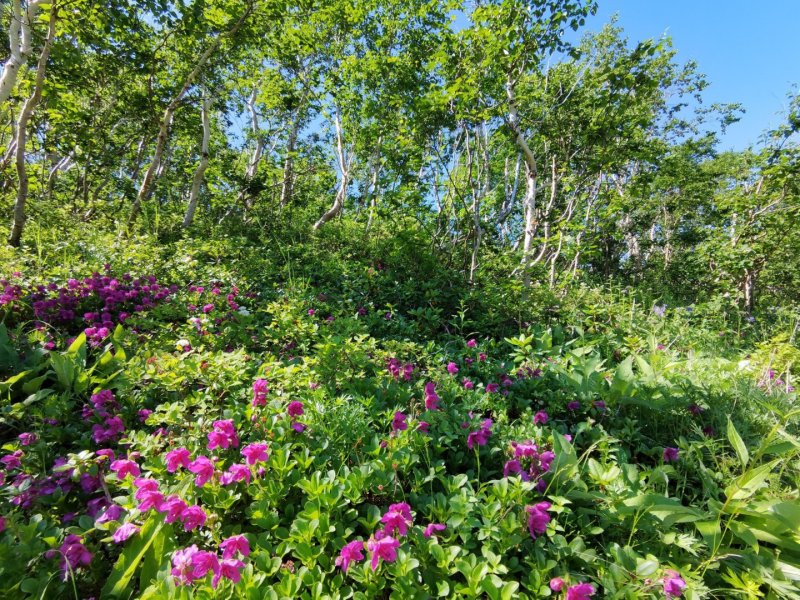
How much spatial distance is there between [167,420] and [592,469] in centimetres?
193

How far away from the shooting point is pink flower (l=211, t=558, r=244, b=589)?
1.00 meters

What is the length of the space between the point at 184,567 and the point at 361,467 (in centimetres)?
62

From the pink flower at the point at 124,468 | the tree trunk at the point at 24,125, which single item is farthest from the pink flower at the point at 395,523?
the tree trunk at the point at 24,125

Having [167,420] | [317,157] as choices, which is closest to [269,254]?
[167,420]

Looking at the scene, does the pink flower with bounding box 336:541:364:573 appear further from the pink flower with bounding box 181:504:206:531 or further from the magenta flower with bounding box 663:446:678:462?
the magenta flower with bounding box 663:446:678:462

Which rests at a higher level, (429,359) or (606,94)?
(606,94)

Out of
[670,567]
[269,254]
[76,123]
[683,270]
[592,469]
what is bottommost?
[670,567]

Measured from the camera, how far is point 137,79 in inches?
325

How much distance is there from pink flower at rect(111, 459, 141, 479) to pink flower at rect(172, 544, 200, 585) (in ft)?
1.53

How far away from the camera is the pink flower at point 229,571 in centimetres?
100

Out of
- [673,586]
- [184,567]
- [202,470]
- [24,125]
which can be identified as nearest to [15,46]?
[24,125]

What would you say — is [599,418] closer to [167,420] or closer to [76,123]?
[167,420]

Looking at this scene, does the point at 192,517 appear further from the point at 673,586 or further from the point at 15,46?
the point at 15,46

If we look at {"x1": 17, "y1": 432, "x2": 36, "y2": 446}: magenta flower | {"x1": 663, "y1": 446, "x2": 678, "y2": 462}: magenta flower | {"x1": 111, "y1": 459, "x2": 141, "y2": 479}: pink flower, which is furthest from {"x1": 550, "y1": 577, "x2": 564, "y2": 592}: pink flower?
{"x1": 17, "y1": 432, "x2": 36, "y2": 446}: magenta flower
